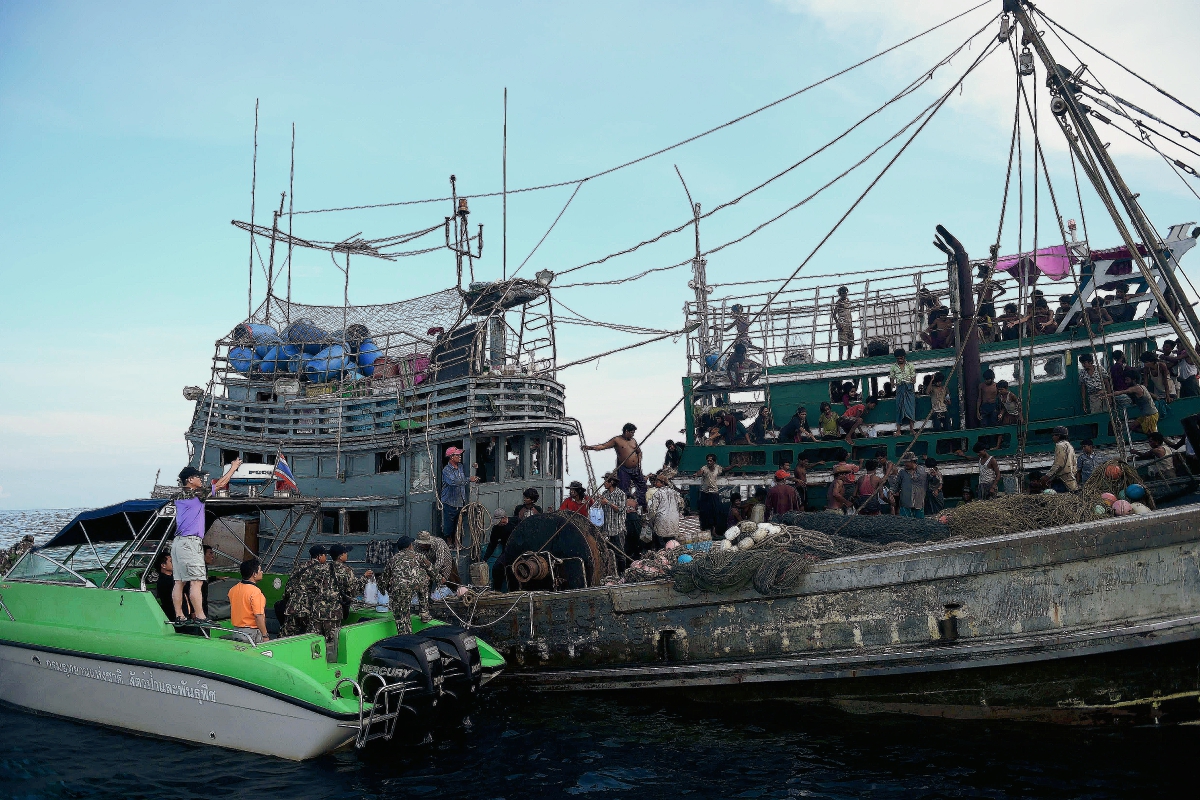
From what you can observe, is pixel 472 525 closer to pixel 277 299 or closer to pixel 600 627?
pixel 600 627

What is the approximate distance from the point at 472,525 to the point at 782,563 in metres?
5.82

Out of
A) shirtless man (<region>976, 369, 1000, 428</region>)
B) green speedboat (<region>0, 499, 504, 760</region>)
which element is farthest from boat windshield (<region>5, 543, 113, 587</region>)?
shirtless man (<region>976, 369, 1000, 428</region>)

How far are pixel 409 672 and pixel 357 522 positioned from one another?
795cm

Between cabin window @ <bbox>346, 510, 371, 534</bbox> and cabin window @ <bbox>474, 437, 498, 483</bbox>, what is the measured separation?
235 cm

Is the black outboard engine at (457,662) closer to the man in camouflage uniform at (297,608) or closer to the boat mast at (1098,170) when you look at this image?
the man in camouflage uniform at (297,608)

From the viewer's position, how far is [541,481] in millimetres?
15922

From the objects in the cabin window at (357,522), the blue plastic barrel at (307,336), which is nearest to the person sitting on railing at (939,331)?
the cabin window at (357,522)

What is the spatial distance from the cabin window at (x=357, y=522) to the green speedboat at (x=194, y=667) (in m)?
4.94

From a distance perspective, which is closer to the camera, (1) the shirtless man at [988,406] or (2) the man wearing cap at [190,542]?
(2) the man wearing cap at [190,542]

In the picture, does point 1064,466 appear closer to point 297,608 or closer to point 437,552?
point 437,552

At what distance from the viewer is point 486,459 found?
15461 mm

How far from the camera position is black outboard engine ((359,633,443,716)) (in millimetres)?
8414

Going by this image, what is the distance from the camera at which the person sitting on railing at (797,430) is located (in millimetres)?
16703

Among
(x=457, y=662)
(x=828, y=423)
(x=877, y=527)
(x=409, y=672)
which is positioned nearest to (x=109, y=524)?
(x=409, y=672)
